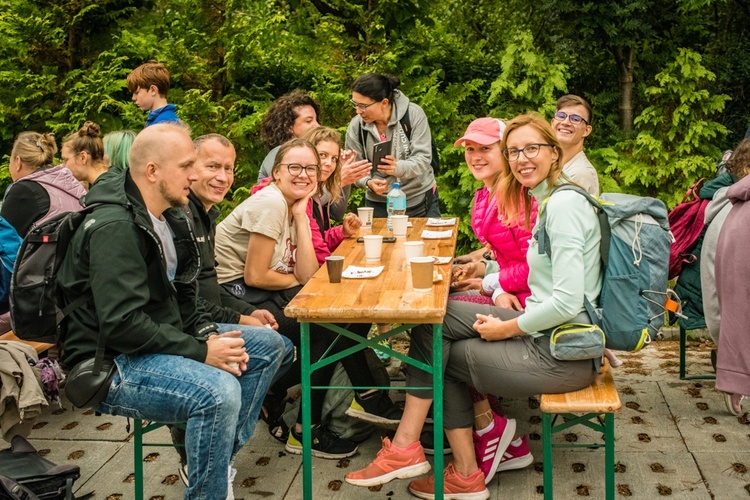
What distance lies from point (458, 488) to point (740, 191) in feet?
6.13

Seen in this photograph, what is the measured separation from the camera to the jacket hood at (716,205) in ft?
15.4

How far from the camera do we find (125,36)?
8.59 m

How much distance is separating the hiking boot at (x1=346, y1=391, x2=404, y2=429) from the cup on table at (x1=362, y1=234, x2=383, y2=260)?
780 mm

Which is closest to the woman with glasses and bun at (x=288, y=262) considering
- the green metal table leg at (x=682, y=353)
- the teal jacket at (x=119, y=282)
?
the teal jacket at (x=119, y=282)

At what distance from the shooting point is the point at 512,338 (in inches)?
150

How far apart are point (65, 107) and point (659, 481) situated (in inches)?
264

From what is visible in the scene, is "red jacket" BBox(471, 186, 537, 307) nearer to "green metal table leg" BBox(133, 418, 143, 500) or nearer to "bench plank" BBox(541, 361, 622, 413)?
"bench plank" BBox(541, 361, 622, 413)

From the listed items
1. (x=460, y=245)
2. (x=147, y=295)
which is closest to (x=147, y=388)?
(x=147, y=295)

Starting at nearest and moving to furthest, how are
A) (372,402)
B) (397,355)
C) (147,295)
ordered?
(147,295) < (397,355) < (372,402)

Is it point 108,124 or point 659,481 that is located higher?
point 108,124

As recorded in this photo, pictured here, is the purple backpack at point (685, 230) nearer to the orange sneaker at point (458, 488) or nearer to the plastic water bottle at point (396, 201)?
the plastic water bottle at point (396, 201)

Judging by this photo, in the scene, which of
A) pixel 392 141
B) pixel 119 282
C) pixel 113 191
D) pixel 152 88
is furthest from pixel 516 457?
pixel 152 88

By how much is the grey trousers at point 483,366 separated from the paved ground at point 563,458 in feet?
1.73

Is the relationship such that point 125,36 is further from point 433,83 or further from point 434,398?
point 434,398
